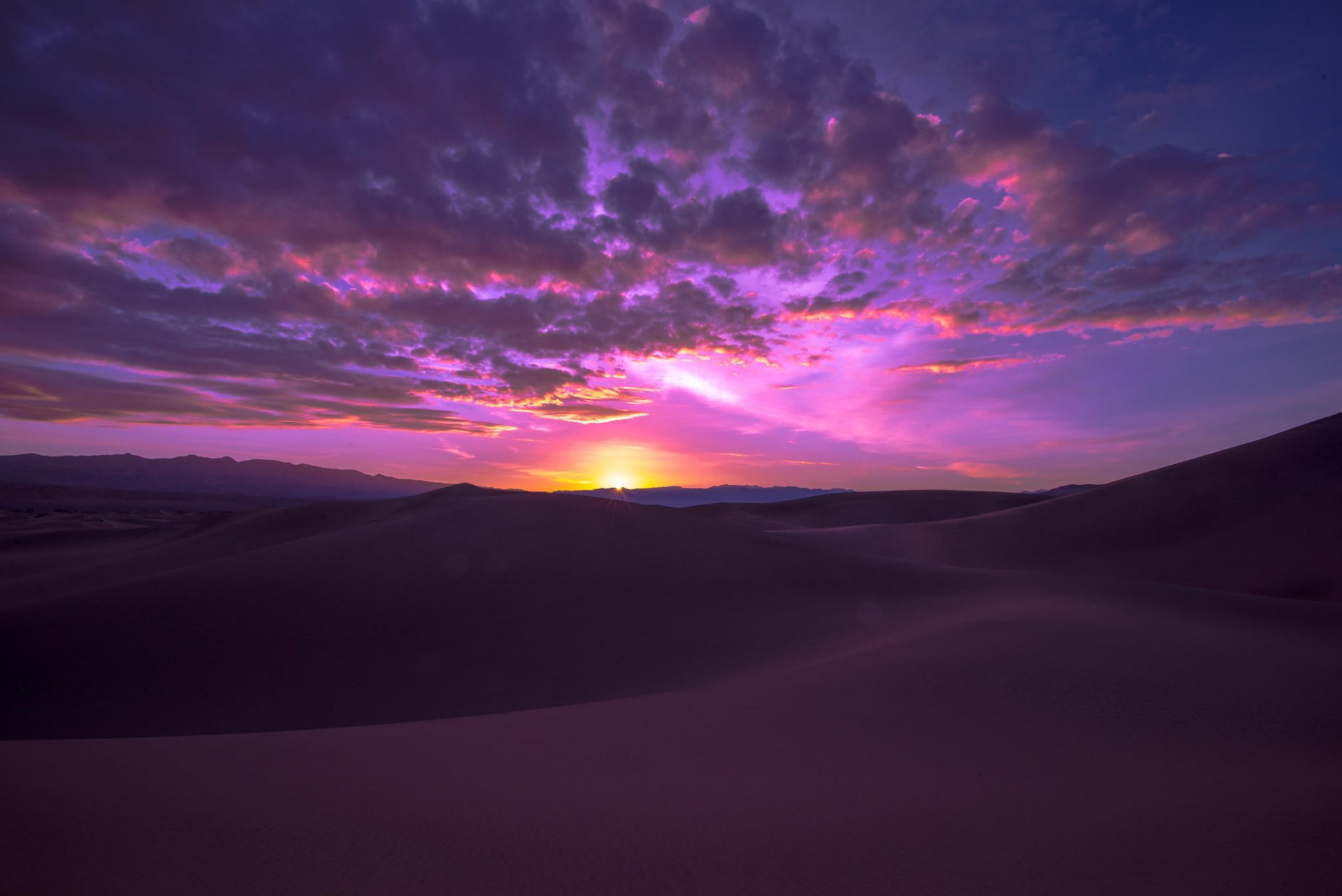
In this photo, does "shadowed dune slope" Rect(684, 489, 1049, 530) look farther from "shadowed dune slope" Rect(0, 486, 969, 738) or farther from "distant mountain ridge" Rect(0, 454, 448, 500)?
"distant mountain ridge" Rect(0, 454, 448, 500)

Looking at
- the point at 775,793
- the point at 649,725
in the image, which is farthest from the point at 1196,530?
the point at 775,793

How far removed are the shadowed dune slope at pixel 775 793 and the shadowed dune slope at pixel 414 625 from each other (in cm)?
254

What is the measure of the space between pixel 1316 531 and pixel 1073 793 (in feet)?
66.5

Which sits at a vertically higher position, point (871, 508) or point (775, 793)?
point (871, 508)

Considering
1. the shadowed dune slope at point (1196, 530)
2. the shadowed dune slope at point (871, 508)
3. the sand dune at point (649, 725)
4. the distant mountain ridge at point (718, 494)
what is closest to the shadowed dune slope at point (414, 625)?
the sand dune at point (649, 725)

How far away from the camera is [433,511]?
15289 millimetres

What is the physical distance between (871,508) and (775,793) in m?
40.8

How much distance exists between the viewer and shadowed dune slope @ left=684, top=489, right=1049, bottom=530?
1559 inches

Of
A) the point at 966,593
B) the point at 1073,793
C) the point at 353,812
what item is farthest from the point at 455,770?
the point at 966,593

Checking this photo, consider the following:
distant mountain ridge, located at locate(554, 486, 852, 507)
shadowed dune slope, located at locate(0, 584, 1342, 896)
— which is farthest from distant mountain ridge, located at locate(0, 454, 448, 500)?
shadowed dune slope, located at locate(0, 584, 1342, 896)

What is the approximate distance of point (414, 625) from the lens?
9008 millimetres

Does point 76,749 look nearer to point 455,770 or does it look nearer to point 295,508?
point 455,770

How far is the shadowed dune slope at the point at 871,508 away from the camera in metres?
39.6

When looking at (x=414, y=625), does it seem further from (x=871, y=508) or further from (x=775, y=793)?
(x=871, y=508)
